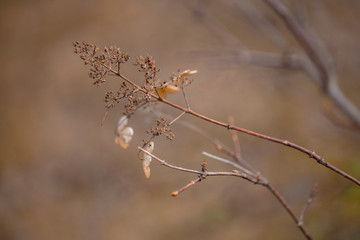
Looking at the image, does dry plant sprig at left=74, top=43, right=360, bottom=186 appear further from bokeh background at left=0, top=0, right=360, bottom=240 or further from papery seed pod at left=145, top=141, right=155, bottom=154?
bokeh background at left=0, top=0, right=360, bottom=240

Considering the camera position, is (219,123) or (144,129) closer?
(219,123)

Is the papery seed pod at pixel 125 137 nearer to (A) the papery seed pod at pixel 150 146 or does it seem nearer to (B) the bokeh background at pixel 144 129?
(A) the papery seed pod at pixel 150 146

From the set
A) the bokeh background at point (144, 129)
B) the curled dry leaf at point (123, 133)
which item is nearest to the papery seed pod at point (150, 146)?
the curled dry leaf at point (123, 133)

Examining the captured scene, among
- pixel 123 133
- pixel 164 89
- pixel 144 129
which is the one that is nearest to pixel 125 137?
pixel 123 133

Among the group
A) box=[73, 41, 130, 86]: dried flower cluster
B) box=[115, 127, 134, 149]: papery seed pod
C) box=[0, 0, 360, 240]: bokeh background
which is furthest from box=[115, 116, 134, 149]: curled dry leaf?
box=[0, 0, 360, 240]: bokeh background

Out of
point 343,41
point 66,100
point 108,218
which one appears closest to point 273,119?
point 343,41

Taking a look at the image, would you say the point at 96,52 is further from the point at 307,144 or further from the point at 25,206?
the point at 25,206

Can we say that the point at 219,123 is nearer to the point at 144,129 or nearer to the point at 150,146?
the point at 150,146
